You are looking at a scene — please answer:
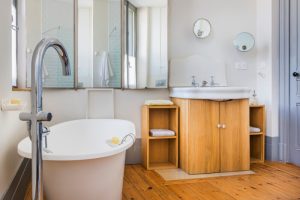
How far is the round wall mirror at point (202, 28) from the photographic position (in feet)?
11.6

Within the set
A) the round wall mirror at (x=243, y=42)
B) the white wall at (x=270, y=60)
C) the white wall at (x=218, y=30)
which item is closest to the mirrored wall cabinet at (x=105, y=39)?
the white wall at (x=218, y=30)

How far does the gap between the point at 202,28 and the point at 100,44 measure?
136 centimetres

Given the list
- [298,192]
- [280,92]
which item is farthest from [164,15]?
[298,192]

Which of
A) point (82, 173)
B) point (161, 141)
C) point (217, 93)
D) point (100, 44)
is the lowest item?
point (161, 141)

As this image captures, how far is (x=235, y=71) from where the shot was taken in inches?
146

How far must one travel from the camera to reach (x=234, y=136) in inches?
119

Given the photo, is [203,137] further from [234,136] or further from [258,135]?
[258,135]

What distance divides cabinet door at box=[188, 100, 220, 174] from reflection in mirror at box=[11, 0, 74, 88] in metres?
1.52

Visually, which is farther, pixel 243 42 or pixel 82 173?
pixel 243 42

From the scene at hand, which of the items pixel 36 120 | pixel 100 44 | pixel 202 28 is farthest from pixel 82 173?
pixel 202 28

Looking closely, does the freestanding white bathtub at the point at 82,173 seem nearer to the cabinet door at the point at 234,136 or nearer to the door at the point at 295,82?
the cabinet door at the point at 234,136

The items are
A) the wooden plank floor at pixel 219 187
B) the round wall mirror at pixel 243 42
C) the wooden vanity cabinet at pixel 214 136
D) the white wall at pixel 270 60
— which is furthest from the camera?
the round wall mirror at pixel 243 42

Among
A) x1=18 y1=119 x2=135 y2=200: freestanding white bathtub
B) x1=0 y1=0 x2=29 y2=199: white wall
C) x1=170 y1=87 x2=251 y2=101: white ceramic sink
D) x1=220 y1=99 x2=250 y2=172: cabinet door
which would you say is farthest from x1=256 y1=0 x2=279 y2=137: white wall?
x1=0 y1=0 x2=29 y2=199: white wall

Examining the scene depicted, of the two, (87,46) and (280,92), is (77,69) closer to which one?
(87,46)
